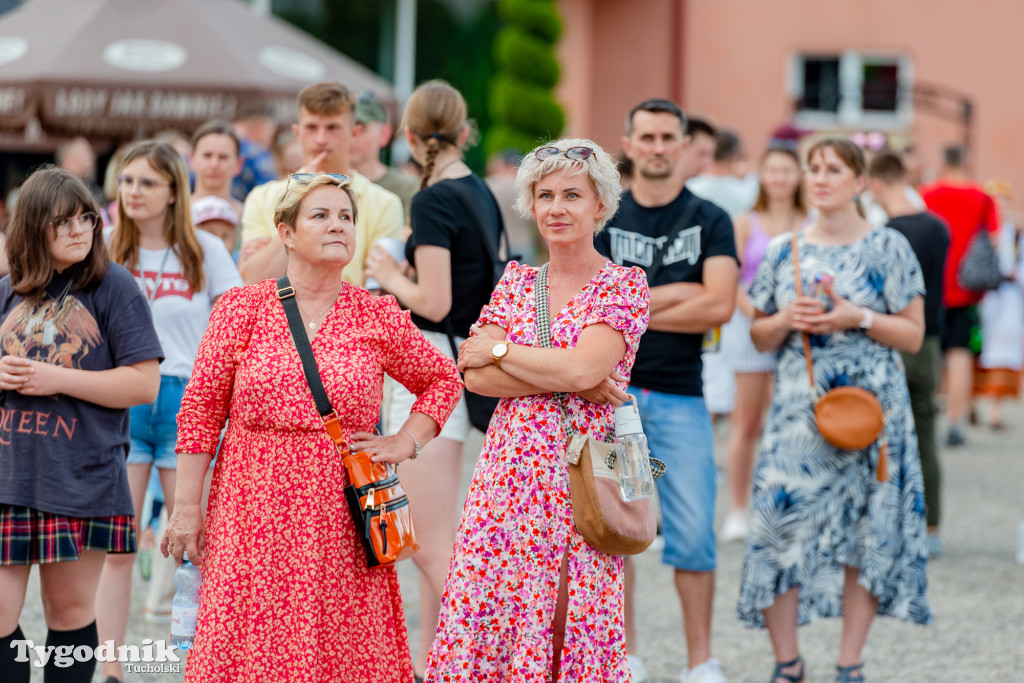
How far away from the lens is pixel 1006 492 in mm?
9062

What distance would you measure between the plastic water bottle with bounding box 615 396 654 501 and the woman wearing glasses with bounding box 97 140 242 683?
196 cm

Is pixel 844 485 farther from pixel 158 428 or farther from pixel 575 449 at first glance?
pixel 158 428

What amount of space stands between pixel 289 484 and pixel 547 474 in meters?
0.72

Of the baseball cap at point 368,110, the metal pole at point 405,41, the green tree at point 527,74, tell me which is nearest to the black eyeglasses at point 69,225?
the baseball cap at point 368,110

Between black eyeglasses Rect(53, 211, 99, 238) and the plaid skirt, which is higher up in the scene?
black eyeglasses Rect(53, 211, 99, 238)

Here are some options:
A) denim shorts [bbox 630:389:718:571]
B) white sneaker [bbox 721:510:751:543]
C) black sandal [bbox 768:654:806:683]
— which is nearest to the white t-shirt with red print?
denim shorts [bbox 630:389:718:571]

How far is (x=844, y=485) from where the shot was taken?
4.64 metres

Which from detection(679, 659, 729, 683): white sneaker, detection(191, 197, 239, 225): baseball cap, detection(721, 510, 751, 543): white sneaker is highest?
detection(191, 197, 239, 225): baseball cap

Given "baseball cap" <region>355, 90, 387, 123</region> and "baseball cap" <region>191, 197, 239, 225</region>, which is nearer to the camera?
"baseball cap" <region>191, 197, 239, 225</region>

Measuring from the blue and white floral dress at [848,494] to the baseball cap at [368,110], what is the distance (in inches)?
89.3

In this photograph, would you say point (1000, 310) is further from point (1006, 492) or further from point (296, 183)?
point (296, 183)

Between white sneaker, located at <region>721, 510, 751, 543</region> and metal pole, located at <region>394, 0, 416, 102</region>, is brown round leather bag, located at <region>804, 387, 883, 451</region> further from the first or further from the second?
metal pole, located at <region>394, 0, 416, 102</region>

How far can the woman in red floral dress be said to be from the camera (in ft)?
10.7

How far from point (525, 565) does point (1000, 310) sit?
9499 mm
